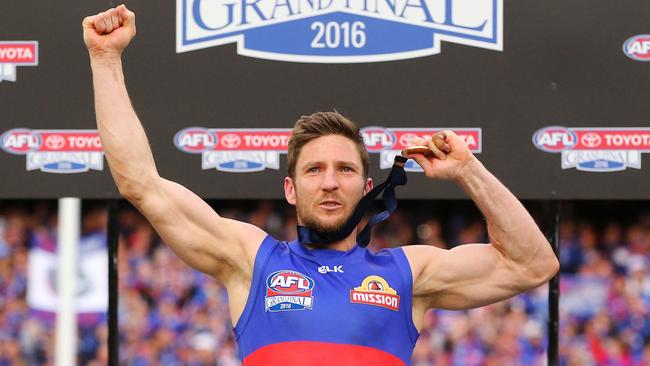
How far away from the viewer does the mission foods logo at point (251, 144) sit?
180 inches

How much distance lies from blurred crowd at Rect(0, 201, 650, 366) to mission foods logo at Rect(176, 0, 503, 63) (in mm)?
1020

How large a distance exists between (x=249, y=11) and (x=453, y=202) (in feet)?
5.14

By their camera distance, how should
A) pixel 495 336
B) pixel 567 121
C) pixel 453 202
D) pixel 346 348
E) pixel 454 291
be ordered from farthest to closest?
pixel 495 336
pixel 453 202
pixel 567 121
pixel 454 291
pixel 346 348

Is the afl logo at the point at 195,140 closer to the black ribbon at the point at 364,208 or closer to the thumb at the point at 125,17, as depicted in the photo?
the black ribbon at the point at 364,208

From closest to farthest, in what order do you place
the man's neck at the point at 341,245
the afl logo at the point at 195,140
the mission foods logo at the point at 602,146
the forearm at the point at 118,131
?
→ the forearm at the point at 118,131 < the man's neck at the point at 341,245 < the mission foods logo at the point at 602,146 < the afl logo at the point at 195,140

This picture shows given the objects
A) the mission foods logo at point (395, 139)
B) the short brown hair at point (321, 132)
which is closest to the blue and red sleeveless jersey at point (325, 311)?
the short brown hair at point (321, 132)

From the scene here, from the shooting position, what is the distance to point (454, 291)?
10.6 feet

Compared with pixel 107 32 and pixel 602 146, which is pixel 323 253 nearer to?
pixel 107 32

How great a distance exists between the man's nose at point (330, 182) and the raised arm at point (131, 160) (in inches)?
13.6

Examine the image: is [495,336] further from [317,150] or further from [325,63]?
[317,150]

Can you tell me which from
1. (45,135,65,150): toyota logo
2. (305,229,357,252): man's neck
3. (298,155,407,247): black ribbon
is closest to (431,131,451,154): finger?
(298,155,407,247): black ribbon

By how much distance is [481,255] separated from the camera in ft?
10.5

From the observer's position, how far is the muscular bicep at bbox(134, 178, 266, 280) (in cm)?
306

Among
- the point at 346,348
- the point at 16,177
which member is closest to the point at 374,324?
the point at 346,348
